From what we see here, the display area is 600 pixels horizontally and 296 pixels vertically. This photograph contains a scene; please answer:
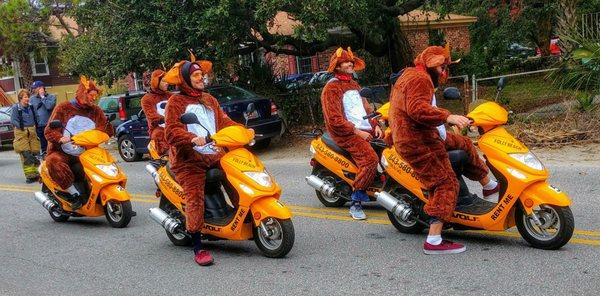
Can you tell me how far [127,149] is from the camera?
15.2 meters

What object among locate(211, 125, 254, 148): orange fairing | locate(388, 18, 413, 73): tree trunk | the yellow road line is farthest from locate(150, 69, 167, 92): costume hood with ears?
locate(388, 18, 413, 73): tree trunk

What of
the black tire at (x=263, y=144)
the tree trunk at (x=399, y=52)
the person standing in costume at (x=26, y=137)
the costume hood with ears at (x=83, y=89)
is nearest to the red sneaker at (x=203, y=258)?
the costume hood with ears at (x=83, y=89)

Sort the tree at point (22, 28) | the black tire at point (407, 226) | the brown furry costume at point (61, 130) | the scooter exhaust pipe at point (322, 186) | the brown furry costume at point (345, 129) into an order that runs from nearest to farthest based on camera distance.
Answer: the black tire at point (407, 226), the brown furry costume at point (345, 129), the scooter exhaust pipe at point (322, 186), the brown furry costume at point (61, 130), the tree at point (22, 28)

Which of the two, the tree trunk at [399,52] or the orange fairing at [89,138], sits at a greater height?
the tree trunk at [399,52]

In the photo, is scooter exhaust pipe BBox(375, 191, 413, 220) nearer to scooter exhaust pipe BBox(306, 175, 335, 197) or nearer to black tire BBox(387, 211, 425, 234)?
black tire BBox(387, 211, 425, 234)

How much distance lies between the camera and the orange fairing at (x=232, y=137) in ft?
18.7

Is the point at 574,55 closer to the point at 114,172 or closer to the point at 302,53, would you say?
the point at 302,53

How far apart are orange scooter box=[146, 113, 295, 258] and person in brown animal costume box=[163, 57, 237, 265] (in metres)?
0.14

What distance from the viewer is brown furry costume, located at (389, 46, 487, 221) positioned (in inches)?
211

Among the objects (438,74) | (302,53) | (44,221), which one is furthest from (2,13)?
(438,74)

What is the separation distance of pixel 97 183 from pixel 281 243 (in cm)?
291

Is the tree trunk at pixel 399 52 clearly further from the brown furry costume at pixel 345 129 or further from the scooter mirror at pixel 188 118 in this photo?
the scooter mirror at pixel 188 118

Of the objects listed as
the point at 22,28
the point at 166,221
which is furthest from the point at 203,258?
the point at 22,28

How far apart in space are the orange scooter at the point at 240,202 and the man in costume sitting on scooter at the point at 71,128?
2.16 metres
